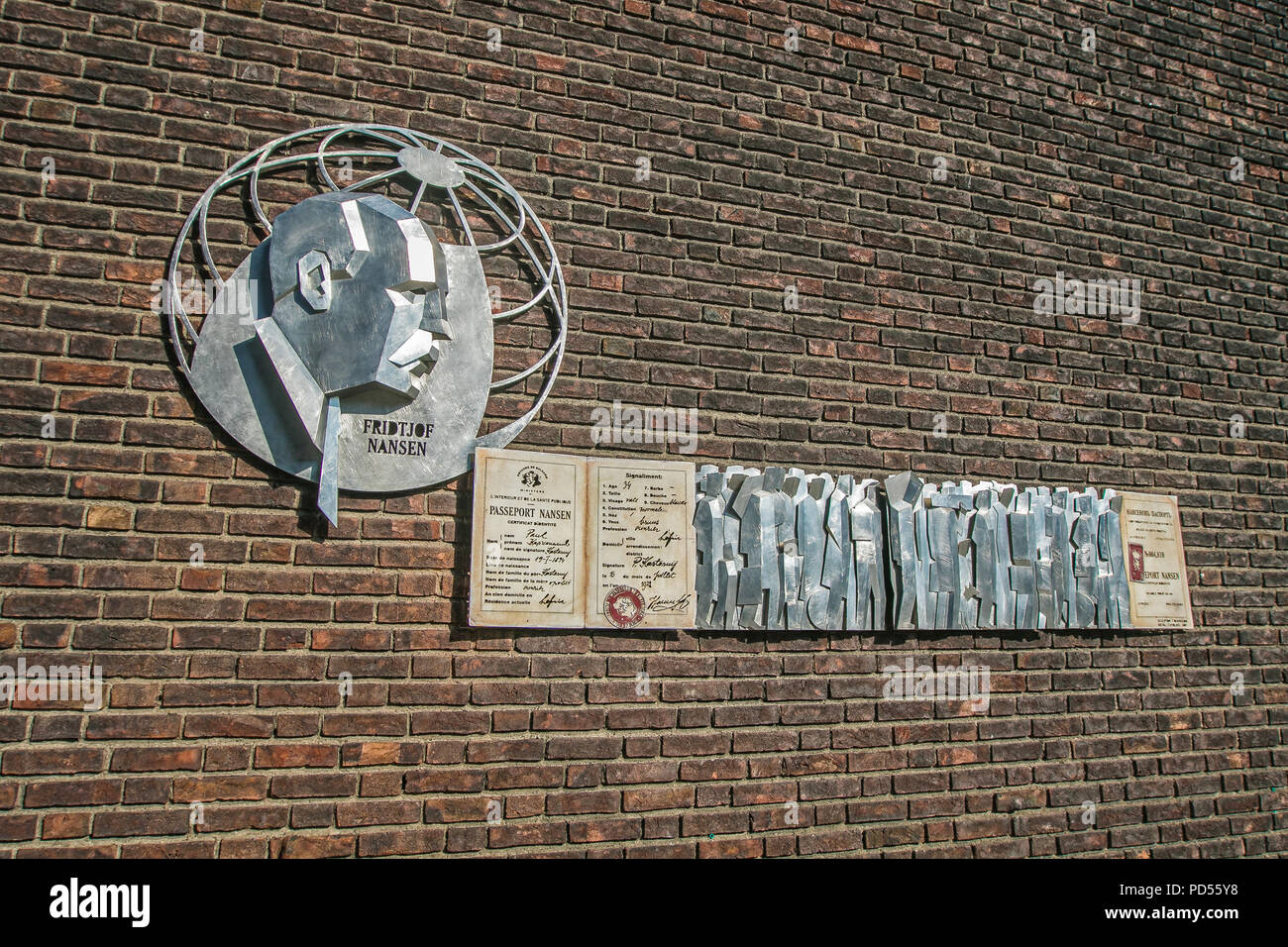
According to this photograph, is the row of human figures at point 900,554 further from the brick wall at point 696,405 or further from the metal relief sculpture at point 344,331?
the metal relief sculpture at point 344,331

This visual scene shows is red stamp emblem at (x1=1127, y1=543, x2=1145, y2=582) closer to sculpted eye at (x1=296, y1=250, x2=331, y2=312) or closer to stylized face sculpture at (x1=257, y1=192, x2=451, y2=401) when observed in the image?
stylized face sculpture at (x1=257, y1=192, x2=451, y2=401)

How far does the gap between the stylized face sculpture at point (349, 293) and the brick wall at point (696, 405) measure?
1.22ft

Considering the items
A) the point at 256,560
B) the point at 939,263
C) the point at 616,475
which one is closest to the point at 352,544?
the point at 256,560

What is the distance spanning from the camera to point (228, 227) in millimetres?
3057

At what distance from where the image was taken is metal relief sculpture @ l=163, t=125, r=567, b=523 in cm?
296

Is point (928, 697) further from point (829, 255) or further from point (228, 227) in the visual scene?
point (228, 227)
